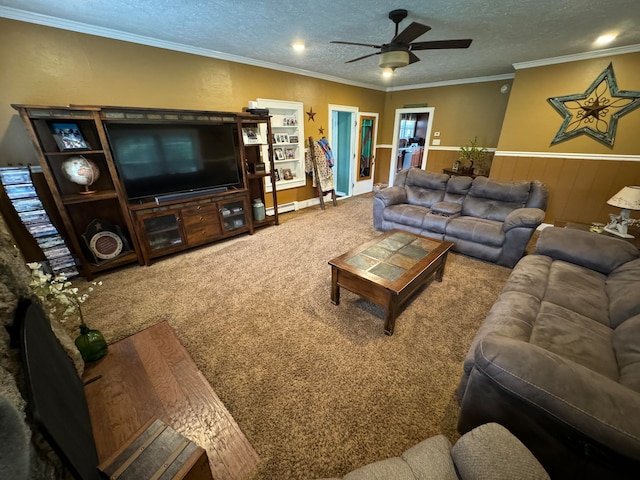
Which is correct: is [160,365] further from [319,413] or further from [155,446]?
[319,413]

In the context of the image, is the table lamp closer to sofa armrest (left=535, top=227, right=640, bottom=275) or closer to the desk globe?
sofa armrest (left=535, top=227, right=640, bottom=275)

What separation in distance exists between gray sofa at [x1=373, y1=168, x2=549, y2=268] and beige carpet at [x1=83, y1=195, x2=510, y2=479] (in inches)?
10.9

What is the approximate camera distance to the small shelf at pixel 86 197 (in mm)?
2514

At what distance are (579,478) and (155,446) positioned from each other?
5.18 ft

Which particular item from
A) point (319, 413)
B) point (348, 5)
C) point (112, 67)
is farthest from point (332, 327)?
point (112, 67)

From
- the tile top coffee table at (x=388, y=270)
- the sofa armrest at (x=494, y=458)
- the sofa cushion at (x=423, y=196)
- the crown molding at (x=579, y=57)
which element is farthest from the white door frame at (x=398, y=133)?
the sofa armrest at (x=494, y=458)

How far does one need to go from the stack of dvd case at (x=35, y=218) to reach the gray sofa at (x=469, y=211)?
12.6ft

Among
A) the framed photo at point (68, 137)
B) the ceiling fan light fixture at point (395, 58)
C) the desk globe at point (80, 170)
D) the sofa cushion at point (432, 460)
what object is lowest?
the sofa cushion at point (432, 460)

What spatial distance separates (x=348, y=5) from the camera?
7.19 feet

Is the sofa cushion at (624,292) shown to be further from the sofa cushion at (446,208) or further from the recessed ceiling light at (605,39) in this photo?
the recessed ceiling light at (605,39)

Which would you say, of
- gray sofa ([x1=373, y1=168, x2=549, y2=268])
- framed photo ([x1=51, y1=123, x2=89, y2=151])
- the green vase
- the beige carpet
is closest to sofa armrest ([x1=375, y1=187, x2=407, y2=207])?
gray sofa ([x1=373, y1=168, x2=549, y2=268])

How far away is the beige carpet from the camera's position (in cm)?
136

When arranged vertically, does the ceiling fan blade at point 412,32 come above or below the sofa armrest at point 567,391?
above

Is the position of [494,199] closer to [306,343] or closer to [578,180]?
[578,180]
